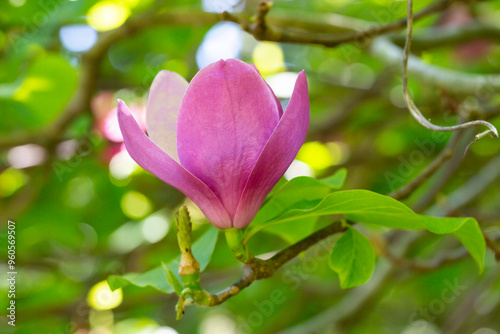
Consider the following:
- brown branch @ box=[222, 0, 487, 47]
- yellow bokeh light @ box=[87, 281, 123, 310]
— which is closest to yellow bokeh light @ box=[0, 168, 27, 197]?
yellow bokeh light @ box=[87, 281, 123, 310]

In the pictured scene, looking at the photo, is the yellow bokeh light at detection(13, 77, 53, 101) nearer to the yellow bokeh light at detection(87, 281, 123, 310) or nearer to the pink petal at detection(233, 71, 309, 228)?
the yellow bokeh light at detection(87, 281, 123, 310)

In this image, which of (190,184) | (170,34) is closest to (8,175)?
(170,34)

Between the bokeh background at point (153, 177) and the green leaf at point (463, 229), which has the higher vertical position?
the green leaf at point (463, 229)

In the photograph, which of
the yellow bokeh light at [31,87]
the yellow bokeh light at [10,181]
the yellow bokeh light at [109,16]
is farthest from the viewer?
the yellow bokeh light at [10,181]

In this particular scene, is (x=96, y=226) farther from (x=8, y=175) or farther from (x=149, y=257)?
(x=8, y=175)

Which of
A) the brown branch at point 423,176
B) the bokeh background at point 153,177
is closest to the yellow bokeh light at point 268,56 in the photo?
the bokeh background at point 153,177

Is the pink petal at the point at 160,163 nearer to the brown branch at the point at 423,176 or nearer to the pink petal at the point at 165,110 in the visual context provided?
the pink petal at the point at 165,110

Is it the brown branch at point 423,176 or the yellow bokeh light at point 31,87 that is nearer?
the brown branch at point 423,176
